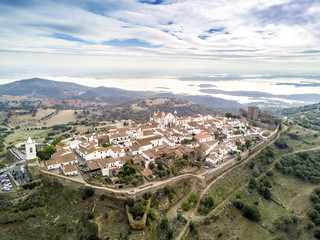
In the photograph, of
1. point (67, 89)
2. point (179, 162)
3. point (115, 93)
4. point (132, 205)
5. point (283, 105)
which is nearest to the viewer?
point (132, 205)

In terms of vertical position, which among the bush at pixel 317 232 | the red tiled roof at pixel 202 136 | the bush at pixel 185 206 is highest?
the red tiled roof at pixel 202 136

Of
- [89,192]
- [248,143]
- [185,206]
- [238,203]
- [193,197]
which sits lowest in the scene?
[238,203]

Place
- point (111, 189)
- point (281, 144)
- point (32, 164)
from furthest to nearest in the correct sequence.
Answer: point (281, 144), point (32, 164), point (111, 189)

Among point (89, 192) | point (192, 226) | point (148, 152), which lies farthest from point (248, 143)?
point (89, 192)

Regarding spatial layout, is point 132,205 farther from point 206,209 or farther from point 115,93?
point 115,93

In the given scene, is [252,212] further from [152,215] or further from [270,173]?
[152,215]

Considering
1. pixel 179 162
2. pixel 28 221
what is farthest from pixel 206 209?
pixel 28 221

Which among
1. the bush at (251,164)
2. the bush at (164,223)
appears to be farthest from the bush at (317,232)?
the bush at (164,223)

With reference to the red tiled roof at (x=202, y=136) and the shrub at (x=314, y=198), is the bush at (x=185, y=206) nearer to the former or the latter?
the red tiled roof at (x=202, y=136)
